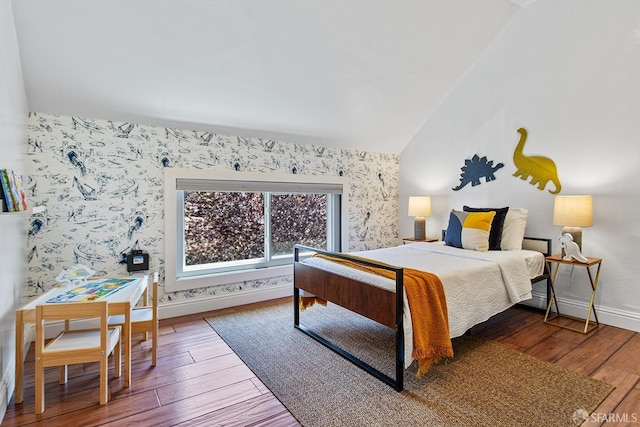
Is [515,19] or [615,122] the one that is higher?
[515,19]

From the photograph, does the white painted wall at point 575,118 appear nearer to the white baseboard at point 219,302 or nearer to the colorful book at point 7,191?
the white baseboard at point 219,302

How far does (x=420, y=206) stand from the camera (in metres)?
4.33

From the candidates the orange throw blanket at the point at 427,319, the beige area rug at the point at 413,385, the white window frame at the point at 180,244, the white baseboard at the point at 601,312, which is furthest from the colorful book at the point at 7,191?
the white baseboard at the point at 601,312

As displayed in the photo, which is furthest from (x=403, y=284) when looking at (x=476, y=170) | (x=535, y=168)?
(x=476, y=170)

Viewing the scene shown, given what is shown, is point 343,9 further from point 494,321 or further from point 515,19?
point 494,321

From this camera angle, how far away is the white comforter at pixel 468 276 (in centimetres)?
219

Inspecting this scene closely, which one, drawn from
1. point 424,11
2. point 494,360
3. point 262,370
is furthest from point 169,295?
point 424,11

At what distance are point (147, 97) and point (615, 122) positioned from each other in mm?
4063

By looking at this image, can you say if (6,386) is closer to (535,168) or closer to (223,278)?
(223,278)

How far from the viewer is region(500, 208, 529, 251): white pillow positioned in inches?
128

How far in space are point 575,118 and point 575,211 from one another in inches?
37.0

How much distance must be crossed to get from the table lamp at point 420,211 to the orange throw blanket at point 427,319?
229 centimetres

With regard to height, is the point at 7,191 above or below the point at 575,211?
above

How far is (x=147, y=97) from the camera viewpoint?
281 cm
